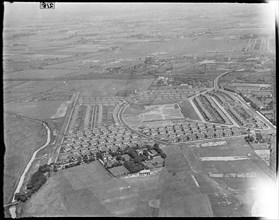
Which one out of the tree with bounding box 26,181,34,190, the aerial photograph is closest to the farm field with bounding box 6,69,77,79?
the aerial photograph

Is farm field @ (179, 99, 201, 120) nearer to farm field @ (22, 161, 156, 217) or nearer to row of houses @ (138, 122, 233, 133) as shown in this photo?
row of houses @ (138, 122, 233, 133)

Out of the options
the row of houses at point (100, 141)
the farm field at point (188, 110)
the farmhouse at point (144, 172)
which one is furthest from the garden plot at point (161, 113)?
the farmhouse at point (144, 172)

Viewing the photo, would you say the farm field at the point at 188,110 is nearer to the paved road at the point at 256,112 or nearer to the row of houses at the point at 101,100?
the paved road at the point at 256,112

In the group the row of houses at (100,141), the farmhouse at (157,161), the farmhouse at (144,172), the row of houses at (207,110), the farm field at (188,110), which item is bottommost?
the row of houses at (100,141)

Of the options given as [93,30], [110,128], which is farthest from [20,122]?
[93,30]

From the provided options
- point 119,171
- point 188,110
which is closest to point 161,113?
point 188,110

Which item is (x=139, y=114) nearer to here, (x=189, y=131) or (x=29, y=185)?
(x=189, y=131)
